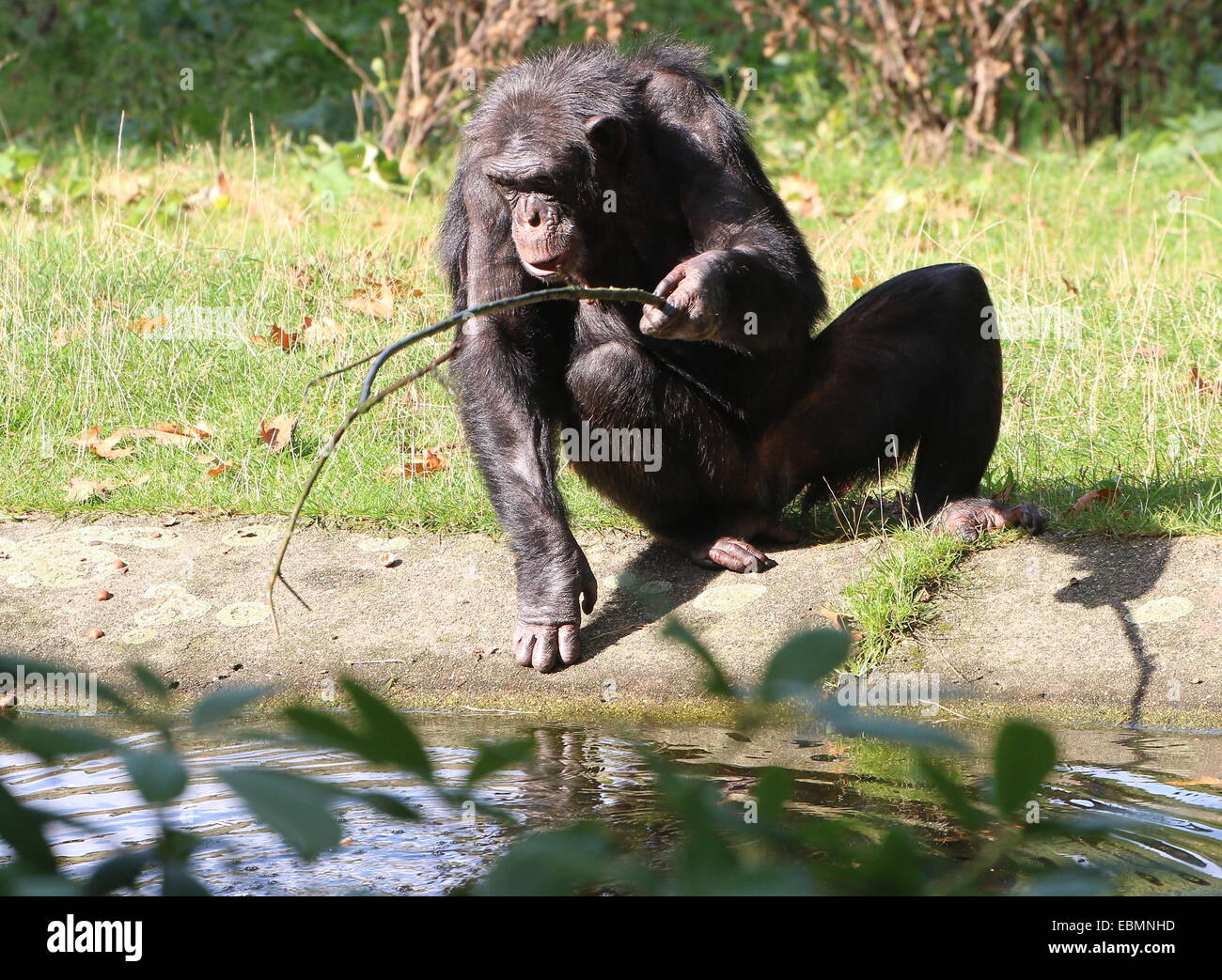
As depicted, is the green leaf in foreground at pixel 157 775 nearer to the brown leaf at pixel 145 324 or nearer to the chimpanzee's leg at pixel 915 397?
the chimpanzee's leg at pixel 915 397

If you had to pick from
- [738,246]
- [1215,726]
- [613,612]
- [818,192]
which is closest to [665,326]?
[738,246]

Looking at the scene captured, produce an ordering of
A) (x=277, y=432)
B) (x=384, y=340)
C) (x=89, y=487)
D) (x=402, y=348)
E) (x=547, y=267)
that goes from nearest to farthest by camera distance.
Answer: (x=402, y=348) < (x=547, y=267) < (x=89, y=487) < (x=277, y=432) < (x=384, y=340)

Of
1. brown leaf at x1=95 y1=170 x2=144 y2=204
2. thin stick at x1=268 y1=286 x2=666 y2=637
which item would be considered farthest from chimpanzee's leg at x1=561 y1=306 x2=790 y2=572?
brown leaf at x1=95 y1=170 x2=144 y2=204

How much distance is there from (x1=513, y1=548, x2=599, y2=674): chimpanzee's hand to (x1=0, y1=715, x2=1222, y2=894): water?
0.76 feet

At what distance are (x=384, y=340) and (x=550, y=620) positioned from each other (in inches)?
108

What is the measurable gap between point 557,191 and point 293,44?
1126 cm

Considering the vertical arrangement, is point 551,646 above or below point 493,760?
below

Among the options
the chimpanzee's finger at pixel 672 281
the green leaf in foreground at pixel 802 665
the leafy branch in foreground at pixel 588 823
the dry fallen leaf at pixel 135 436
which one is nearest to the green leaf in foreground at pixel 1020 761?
the leafy branch in foreground at pixel 588 823

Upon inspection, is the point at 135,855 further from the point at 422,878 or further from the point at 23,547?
the point at 23,547

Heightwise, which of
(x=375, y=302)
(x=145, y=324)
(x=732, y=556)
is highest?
(x=375, y=302)

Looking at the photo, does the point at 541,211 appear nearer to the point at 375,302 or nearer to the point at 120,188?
the point at 375,302

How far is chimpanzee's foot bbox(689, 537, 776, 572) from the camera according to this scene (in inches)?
184

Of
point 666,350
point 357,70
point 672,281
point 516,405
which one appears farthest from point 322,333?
point 672,281

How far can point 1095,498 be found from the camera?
16.4ft
